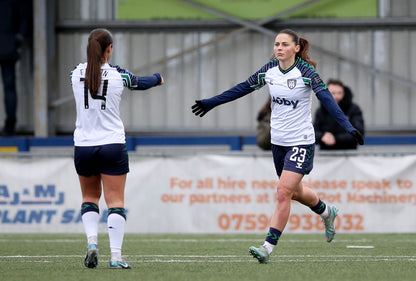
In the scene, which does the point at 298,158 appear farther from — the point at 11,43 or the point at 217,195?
the point at 11,43

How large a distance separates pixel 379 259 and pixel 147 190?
504cm

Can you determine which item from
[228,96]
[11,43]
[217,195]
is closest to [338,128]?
[217,195]

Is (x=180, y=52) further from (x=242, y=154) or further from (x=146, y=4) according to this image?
(x=242, y=154)

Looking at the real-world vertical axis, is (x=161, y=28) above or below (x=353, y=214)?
above

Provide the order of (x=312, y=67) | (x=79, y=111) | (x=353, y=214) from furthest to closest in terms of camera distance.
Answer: (x=353, y=214)
(x=312, y=67)
(x=79, y=111)

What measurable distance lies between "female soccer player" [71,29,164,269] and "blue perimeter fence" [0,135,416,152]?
853cm

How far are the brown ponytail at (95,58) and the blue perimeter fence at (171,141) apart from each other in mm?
8669

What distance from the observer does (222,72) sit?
18234 millimetres

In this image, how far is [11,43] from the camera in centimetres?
1731

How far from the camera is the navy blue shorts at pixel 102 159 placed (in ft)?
24.3

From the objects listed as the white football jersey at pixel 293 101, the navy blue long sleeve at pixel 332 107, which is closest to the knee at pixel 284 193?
the white football jersey at pixel 293 101

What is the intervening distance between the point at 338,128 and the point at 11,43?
23.2 feet

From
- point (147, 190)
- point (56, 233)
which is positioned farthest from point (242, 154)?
point (56, 233)

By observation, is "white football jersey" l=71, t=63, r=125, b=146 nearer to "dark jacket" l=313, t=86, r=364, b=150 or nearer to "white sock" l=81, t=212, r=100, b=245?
"white sock" l=81, t=212, r=100, b=245
